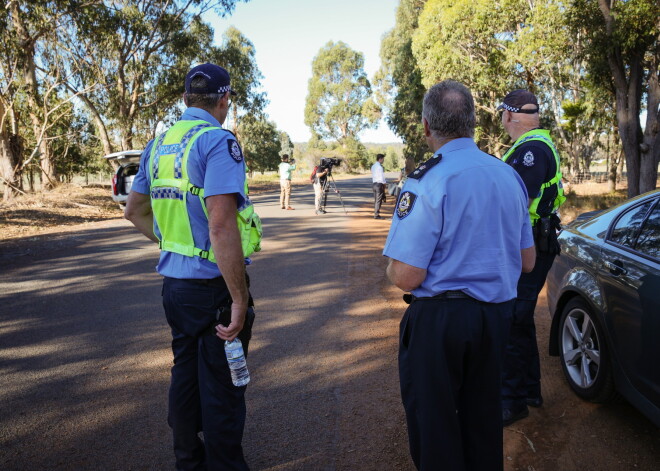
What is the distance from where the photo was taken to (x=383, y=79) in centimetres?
5253

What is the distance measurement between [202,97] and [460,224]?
1364 mm

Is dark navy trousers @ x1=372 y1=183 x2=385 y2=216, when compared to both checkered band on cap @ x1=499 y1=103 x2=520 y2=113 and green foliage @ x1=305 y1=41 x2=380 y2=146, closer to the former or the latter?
checkered band on cap @ x1=499 y1=103 x2=520 y2=113

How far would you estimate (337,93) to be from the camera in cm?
6631

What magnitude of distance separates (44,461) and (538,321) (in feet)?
15.4

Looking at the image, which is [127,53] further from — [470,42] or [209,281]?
[209,281]

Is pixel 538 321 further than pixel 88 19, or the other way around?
pixel 88 19

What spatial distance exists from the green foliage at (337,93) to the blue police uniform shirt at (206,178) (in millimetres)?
63076

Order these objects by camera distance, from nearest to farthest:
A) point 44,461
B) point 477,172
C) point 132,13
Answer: point 477,172 < point 44,461 < point 132,13

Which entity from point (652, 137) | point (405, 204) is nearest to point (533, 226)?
point (405, 204)

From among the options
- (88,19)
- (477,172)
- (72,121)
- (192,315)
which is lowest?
(192,315)

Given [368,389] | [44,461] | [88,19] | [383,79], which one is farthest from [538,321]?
[383,79]

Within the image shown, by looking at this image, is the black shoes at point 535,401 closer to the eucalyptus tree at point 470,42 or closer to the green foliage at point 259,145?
the eucalyptus tree at point 470,42

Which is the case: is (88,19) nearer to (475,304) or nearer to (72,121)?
(72,121)

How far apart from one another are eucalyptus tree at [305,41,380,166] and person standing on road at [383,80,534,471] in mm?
63410
